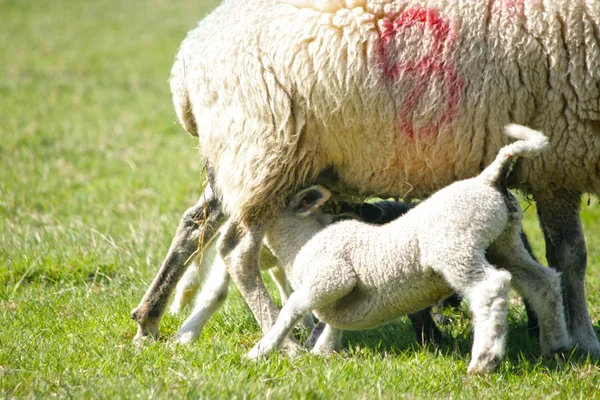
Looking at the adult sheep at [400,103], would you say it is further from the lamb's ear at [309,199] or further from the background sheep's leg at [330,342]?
the background sheep's leg at [330,342]

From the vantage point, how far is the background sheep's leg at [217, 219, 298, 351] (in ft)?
14.2

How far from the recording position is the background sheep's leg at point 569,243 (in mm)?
4289

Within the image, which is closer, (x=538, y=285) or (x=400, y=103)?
(x=538, y=285)

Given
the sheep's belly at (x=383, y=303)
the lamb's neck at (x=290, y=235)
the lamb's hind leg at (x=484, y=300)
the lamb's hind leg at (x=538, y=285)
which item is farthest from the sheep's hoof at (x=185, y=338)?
the lamb's hind leg at (x=538, y=285)

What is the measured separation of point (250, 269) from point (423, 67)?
4.65ft

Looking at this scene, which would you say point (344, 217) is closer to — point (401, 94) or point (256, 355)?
point (401, 94)

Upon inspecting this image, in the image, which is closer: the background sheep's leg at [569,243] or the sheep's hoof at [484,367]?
the sheep's hoof at [484,367]

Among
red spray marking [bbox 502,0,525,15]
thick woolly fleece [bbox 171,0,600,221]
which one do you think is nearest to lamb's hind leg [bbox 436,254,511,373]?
thick woolly fleece [bbox 171,0,600,221]

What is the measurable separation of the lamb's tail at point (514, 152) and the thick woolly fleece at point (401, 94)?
351 millimetres

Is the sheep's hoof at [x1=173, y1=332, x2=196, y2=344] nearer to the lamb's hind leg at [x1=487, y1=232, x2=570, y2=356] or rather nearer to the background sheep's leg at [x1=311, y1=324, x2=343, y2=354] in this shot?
the background sheep's leg at [x1=311, y1=324, x2=343, y2=354]

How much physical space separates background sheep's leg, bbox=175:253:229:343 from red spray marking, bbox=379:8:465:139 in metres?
1.37

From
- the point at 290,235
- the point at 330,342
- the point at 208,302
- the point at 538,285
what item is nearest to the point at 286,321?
the point at 330,342

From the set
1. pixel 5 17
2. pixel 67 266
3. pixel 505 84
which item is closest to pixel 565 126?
pixel 505 84

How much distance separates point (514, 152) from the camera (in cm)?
370
